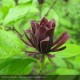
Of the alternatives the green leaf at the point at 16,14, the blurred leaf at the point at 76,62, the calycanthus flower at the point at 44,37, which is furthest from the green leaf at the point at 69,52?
the blurred leaf at the point at 76,62

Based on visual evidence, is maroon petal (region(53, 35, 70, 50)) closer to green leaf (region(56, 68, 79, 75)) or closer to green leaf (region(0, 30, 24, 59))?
green leaf (region(0, 30, 24, 59))

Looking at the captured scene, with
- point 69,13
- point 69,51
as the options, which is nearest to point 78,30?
point 69,13

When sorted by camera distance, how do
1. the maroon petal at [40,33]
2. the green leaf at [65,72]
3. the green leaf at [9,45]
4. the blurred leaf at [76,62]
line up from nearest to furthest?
1. the green leaf at [9,45]
2. the maroon petal at [40,33]
3. the blurred leaf at [76,62]
4. the green leaf at [65,72]

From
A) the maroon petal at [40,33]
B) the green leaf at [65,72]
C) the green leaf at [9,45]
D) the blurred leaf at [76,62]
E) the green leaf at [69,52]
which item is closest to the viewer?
the green leaf at [9,45]

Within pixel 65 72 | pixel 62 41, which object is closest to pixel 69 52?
pixel 62 41

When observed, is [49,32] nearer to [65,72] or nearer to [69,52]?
[69,52]

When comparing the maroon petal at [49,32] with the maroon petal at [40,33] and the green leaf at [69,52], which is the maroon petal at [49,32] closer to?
the maroon petal at [40,33]

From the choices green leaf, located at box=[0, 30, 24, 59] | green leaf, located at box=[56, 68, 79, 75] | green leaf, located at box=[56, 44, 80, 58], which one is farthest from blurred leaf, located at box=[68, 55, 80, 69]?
green leaf, located at box=[0, 30, 24, 59]

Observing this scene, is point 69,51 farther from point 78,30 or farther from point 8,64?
point 78,30
